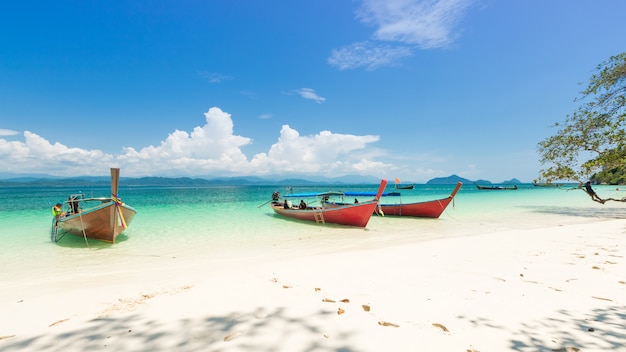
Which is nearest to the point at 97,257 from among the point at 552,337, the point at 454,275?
the point at 454,275

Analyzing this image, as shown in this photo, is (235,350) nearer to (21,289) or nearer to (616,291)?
(616,291)

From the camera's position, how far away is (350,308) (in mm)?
3770

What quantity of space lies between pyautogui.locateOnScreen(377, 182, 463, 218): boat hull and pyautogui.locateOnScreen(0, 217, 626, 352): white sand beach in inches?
507

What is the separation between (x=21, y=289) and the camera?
20.8 feet

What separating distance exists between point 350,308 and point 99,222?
1223 cm

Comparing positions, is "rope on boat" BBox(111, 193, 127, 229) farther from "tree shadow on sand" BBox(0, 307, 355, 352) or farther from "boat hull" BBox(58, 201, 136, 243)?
"tree shadow on sand" BBox(0, 307, 355, 352)

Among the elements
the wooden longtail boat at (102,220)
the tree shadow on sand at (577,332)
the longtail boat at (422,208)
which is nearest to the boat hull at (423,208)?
the longtail boat at (422,208)

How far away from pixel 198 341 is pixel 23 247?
13.7 metres

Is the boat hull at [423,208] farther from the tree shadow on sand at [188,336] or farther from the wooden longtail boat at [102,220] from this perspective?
the tree shadow on sand at [188,336]

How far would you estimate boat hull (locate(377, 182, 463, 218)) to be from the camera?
1988 centimetres

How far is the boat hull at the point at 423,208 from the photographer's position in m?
19.9

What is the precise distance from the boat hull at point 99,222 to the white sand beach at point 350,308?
4.44 metres

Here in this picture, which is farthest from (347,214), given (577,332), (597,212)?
(597,212)

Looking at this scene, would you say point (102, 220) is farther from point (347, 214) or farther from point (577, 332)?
point (577, 332)
